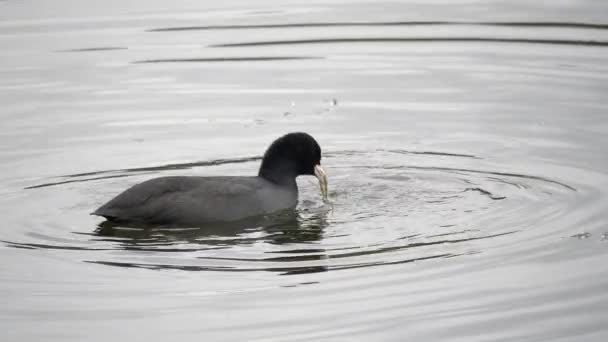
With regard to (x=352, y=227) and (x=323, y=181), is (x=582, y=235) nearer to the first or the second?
(x=352, y=227)

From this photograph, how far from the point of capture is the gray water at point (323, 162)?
8.34 m

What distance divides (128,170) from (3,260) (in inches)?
126

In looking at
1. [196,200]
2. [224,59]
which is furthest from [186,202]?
[224,59]

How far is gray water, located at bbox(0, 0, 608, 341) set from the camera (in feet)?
27.3

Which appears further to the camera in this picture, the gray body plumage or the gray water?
the gray body plumage

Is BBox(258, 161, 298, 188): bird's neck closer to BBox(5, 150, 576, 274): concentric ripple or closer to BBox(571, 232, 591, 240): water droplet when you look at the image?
BBox(5, 150, 576, 274): concentric ripple

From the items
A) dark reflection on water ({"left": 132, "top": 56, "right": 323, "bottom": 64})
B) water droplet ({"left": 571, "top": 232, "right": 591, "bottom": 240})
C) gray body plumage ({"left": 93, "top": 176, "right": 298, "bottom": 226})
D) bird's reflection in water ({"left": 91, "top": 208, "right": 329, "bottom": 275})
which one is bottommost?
water droplet ({"left": 571, "top": 232, "right": 591, "bottom": 240})

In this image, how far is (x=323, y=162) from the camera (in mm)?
12812

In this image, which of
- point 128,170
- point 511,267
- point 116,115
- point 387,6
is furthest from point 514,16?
point 511,267

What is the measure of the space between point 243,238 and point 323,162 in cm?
279

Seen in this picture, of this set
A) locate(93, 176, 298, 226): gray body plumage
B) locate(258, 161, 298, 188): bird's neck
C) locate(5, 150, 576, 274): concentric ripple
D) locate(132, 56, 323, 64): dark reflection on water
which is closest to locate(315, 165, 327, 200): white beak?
locate(5, 150, 576, 274): concentric ripple

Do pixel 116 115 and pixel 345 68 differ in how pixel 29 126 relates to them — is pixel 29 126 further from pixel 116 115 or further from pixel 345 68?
pixel 345 68

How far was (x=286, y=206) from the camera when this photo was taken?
37.4ft

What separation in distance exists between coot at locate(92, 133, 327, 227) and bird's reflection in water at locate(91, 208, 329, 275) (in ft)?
0.31
